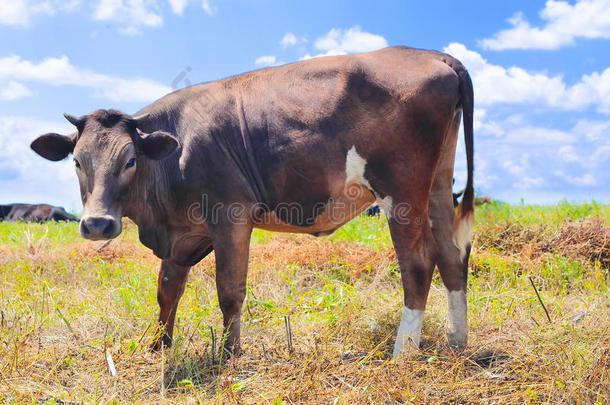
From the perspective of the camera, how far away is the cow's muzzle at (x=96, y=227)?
4.26m

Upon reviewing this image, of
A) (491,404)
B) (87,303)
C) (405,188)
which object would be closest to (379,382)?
(491,404)

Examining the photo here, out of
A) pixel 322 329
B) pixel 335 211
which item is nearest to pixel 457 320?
pixel 322 329

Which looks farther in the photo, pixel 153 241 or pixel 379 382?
pixel 153 241

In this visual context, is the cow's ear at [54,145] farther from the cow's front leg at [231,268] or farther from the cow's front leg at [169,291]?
the cow's front leg at [231,268]

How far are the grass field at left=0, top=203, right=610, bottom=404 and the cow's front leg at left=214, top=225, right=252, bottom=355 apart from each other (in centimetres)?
41

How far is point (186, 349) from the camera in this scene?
462cm

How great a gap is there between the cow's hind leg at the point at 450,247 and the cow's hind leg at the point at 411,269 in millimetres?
566

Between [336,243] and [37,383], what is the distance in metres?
5.74

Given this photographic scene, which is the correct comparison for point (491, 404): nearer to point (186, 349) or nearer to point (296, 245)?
point (186, 349)

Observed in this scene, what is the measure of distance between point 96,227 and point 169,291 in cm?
118

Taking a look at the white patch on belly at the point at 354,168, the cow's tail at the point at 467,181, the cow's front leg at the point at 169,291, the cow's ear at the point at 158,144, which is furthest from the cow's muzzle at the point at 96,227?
the cow's tail at the point at 467,181

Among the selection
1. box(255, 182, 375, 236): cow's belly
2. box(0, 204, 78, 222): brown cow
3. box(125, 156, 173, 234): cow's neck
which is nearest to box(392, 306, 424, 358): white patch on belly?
box(255, 182, 375, 236): cow's belly

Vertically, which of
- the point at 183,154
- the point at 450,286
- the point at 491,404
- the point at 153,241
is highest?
the point at 183,154

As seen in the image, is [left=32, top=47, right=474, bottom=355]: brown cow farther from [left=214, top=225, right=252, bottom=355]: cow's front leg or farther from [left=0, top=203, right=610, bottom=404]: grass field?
[left=0, top=203, right=610, bottom=404]: grass field
